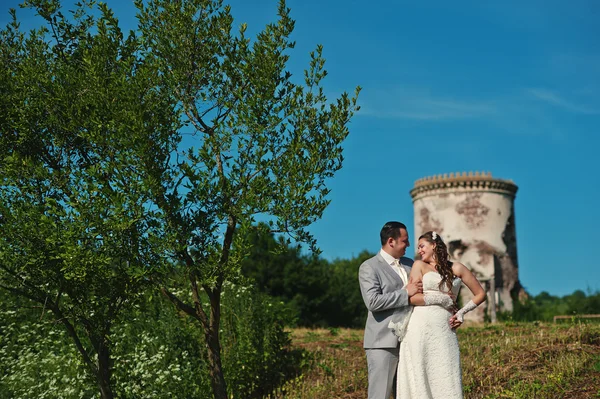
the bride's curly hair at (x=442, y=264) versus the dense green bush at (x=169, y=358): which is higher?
the bride's curly hair at (x=442, y=264)

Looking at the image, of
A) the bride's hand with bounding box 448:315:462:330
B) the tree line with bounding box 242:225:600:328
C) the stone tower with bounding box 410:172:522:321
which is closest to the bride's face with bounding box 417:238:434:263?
the bride's hand with bounding box 448:315:462:330

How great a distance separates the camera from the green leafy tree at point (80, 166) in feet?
29.6

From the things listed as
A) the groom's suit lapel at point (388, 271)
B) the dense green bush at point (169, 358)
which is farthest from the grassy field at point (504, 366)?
the groom's suit lapel at point (388, 271)

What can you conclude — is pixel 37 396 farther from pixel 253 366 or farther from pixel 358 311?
pixel 358 311

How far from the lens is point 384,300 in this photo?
7156 mm

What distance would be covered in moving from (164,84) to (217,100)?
931 mm

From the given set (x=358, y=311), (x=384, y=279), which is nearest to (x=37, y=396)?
(x=384, y=279)

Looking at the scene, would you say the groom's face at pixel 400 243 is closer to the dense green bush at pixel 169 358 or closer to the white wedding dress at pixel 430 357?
the white wedding dress at pixel 430 357

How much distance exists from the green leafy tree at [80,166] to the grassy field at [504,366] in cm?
484

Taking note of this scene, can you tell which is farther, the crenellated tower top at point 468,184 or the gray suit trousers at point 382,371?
the crenellated tower top at point 468,184

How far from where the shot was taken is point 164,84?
995 centimetres

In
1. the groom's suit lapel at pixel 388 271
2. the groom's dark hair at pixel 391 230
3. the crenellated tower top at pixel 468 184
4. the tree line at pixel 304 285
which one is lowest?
the groom's suit lapel at pixel 388 271

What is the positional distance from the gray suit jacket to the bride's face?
41 cm

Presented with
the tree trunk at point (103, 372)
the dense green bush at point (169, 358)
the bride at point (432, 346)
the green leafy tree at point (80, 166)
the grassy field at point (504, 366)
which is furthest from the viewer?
the dense green bush at point (169, 358)
